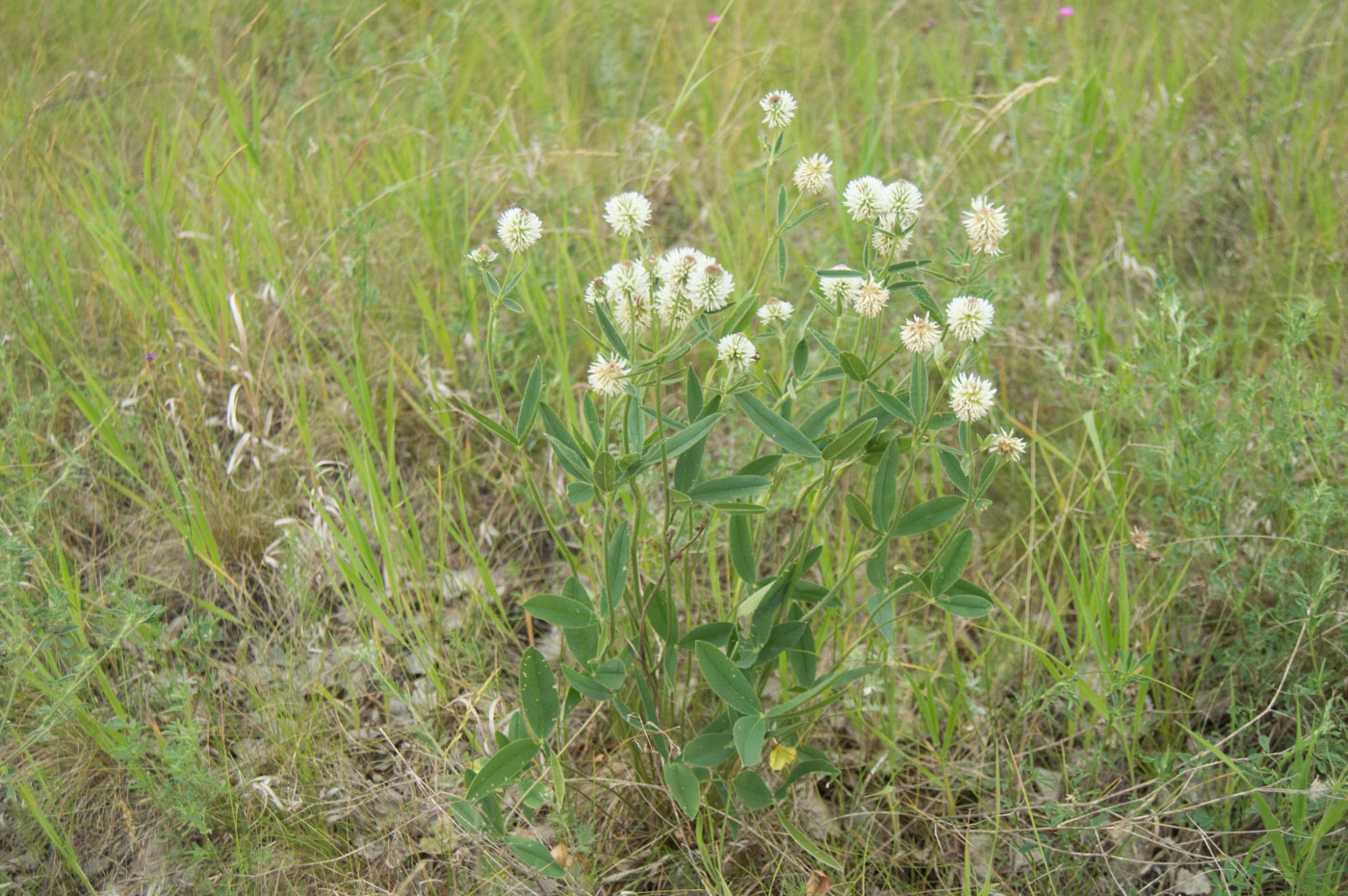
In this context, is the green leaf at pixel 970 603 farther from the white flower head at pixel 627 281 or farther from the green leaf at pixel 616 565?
the white flower head at pixel 627 281

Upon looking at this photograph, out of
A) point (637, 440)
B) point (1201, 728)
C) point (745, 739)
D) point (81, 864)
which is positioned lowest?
point (1201, 728)

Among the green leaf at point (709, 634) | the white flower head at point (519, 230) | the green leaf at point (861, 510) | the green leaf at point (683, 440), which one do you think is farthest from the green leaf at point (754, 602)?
the white flower head at point (519, 230)

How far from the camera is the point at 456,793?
175cm

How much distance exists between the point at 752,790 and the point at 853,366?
0.71 metres

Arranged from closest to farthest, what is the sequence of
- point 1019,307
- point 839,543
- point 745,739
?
point 745,739
point 839,543
point 1019,307

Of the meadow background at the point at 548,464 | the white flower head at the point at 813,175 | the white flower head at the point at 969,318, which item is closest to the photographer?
the white flower head at the point at 969,318

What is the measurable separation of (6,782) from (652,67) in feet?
10.1

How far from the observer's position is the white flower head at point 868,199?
4.37ft

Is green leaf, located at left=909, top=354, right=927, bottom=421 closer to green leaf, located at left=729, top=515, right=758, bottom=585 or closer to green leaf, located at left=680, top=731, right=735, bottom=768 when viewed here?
green leaf, located at left=729, top=515, right=758, bottom=585

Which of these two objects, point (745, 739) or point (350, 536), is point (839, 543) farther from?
point (350, 536)

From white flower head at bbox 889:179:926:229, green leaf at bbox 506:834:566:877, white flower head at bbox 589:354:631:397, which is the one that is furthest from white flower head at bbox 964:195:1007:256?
green leaf at bbox 506:834:566:877

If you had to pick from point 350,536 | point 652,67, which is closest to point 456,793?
point 350,536

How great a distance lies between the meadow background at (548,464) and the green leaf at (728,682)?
320 millimetres

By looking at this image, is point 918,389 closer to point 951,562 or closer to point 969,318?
point 969,318
